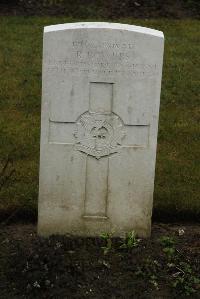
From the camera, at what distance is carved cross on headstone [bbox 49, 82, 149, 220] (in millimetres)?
4758

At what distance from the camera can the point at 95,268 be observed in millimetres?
4699

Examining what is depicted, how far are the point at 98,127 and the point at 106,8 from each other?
6.72m

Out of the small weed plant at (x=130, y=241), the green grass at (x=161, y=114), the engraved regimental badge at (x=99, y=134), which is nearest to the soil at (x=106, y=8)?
the green grass at (x=161, y=114)

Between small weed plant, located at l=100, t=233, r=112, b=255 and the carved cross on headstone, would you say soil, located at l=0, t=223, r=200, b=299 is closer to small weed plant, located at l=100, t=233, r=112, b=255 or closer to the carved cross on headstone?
small weed plant, located at l=100, t=233, r=112, b=255

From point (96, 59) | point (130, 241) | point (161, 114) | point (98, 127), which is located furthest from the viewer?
point (161, 114)

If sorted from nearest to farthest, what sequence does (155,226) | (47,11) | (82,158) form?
1. (82,158)
2. (155,226)
3. (47,11)

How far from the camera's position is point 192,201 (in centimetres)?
561

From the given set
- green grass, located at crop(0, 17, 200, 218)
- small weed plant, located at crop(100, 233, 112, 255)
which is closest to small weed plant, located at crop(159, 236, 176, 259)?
small weed plant, located at crop(100, 233, 112, 255)

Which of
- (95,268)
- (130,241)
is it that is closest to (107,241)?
(130,241)

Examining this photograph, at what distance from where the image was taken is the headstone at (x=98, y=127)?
464 cm

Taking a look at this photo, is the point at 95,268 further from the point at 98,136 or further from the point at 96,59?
the point at 96,59

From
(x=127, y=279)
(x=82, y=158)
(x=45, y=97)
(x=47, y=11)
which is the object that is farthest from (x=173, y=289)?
(x=47, y=11)

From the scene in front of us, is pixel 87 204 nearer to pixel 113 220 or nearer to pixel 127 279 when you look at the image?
pixel 113 220

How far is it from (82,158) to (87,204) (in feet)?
1.11
